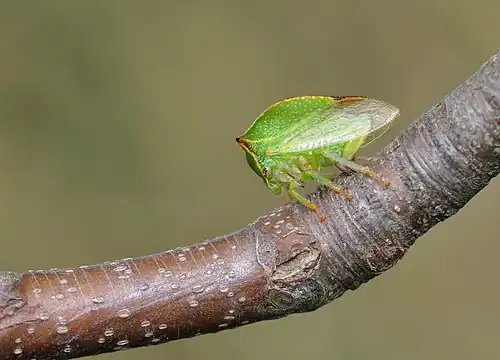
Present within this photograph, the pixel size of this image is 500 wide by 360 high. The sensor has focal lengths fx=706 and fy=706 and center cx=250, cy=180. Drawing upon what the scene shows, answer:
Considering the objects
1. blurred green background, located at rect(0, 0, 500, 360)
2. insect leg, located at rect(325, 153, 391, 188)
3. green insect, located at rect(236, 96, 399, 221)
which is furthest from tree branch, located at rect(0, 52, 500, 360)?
blurred green background, located at rect(0, 0, 500, 360)

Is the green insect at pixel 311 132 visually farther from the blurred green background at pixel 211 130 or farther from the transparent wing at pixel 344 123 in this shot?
the blurred green background at pixel 211 130

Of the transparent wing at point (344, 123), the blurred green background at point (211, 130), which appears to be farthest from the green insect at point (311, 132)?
the blurred green background at point (211, 130)

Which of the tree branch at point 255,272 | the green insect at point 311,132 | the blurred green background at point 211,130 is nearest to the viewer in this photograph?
the tree branch at point 255,272

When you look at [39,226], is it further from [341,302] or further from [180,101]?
[341,302]

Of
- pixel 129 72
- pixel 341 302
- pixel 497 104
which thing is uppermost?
pixel 129 72

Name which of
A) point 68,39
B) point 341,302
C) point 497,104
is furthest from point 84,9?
point 497,104

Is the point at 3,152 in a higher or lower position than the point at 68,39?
lower

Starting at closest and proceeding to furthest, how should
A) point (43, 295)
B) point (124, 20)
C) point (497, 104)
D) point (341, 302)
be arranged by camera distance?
point (497, 104) < point (43, 295) < point (341, 302) < point (124, 20)
